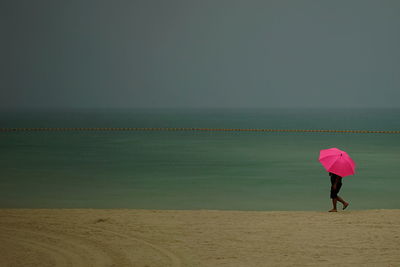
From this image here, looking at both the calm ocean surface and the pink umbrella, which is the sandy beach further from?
the calm ocean surface

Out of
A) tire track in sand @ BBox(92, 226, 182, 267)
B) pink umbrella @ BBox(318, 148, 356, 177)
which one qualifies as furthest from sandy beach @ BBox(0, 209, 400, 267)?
pink umbrella @ BBox(318, 148, 356, 177)

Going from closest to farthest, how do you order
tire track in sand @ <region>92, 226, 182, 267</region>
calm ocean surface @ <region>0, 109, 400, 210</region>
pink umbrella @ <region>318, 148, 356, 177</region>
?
1. tire track in sand @ <region>92, 226, 182, 267</region>
2. pink umbrella @ <region>318, 148, 356, 177</region>
3. calm ocean surface @ <region>0, 109, 400, 210</region>

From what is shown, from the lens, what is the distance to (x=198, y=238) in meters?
6.51

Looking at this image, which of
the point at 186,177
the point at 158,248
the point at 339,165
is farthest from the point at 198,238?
the point at 186,177

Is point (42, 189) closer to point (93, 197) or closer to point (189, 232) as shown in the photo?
point (93, 197)

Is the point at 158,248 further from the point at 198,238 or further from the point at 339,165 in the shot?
the point at 339,165

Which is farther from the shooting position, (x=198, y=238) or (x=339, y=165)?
(x=339, y=165)

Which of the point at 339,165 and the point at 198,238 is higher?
the point at 339,165

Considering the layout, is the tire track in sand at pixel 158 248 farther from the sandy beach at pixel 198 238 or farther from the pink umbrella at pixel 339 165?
the pink umbrella at pixel 339 165

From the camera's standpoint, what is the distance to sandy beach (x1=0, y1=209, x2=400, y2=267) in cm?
561

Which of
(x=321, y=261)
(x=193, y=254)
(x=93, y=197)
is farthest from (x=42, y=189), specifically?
(x=321, y=261)

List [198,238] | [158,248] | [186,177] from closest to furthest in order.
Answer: [158,248], [198,238], [186,177]

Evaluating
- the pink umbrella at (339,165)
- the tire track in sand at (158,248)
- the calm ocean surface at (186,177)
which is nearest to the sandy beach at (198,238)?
the tire track in sand at (158,248)

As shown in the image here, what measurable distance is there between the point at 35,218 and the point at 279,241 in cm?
392
